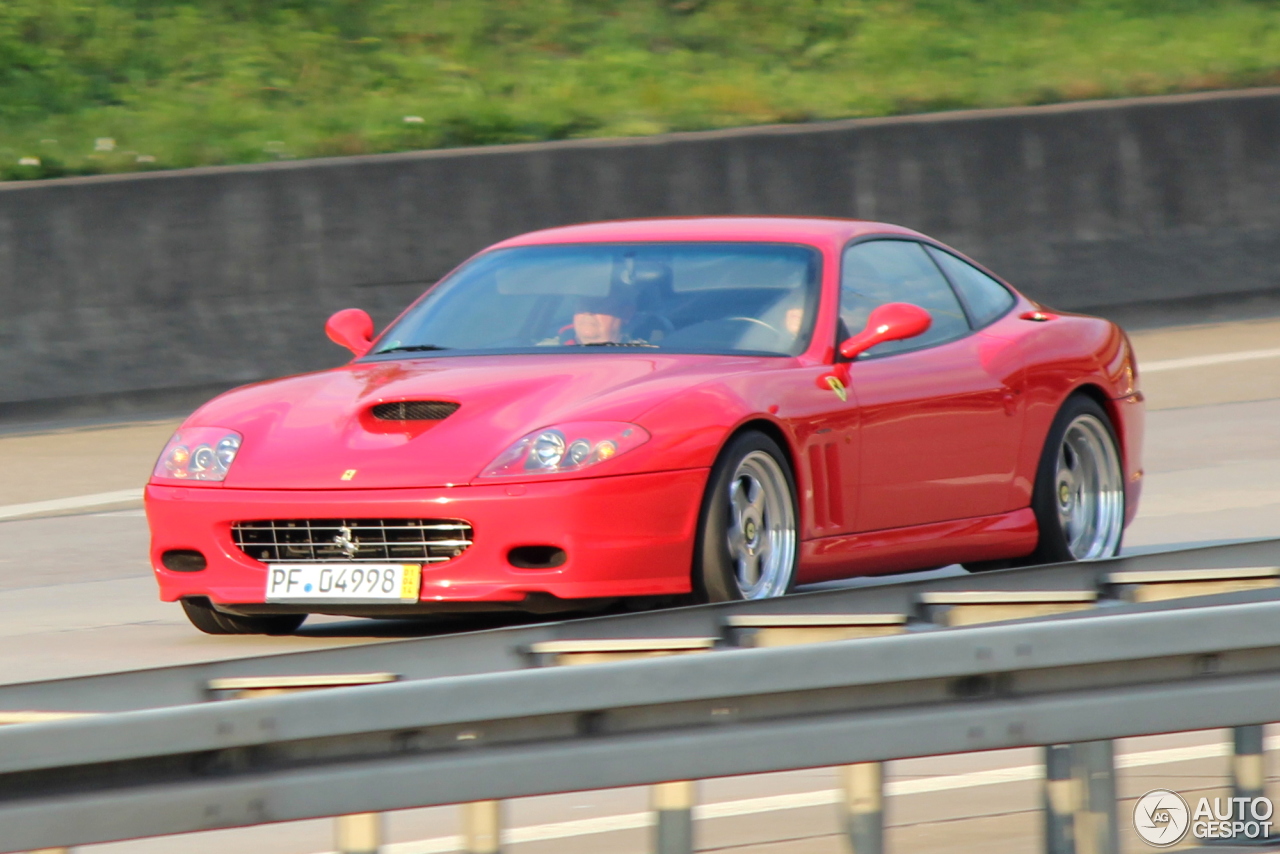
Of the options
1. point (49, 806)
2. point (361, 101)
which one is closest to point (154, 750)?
point (49, 806)

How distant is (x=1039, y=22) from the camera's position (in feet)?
85.5

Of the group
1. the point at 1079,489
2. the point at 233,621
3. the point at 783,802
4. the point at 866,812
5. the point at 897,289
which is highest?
the point at 897,289

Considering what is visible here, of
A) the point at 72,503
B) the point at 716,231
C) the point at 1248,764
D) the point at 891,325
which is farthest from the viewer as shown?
the point at 72,503

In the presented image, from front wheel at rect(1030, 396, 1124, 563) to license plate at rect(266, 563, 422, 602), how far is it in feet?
8.96

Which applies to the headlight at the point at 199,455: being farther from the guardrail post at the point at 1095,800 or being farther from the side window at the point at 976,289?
the guardrail post at the point at 1095,800

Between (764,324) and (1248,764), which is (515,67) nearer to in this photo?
(764,324)

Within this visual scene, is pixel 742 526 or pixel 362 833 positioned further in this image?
pixel 742 526

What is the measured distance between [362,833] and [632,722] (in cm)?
46

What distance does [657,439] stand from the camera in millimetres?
7309

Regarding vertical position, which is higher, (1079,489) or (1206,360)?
(1206,360)

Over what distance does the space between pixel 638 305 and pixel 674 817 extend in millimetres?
4390

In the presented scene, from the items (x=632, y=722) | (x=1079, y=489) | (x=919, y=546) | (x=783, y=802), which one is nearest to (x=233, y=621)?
(x=919, y=546)

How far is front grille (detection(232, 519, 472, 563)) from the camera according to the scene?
7297mm

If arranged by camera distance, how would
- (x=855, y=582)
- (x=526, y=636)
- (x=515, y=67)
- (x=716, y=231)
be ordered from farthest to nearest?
(x=515, y=67) → (x=855, y=582) → (x=716, y=231) → (x=526, y=636)
